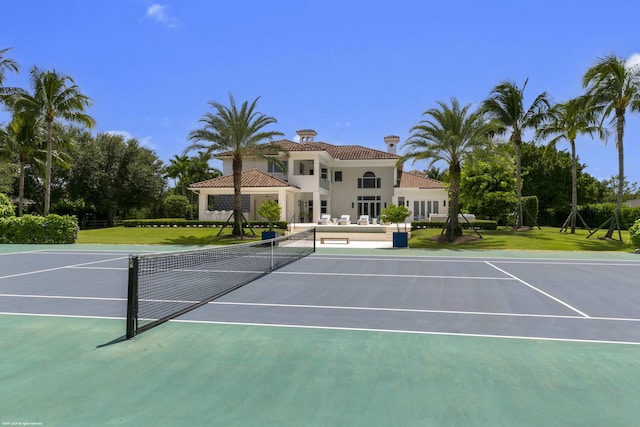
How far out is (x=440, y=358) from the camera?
5.53m

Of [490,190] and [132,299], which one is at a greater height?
[490,190]

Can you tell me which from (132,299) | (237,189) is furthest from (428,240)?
(132,299)

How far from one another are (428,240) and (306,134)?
25057 millimetres

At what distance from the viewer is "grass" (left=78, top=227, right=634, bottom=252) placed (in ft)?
84.6

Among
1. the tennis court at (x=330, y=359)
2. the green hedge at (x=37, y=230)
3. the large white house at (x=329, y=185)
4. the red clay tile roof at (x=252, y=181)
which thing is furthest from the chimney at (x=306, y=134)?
the tennis court at (x=330, y=359)

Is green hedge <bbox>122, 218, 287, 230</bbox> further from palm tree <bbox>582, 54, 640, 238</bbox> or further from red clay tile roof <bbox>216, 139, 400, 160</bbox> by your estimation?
palm tree <bbox>582, 54, 640, 238</bbox>

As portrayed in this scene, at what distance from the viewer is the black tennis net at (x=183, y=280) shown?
666 centimetres

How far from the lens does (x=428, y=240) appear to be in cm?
2878

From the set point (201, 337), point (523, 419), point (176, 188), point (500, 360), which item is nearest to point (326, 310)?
point (201, 337)

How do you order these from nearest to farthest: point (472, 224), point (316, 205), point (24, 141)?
point (24, 141), point (472, 224), point (316, 205)

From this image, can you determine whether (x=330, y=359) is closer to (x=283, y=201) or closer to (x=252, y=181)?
(x=283, y=201)

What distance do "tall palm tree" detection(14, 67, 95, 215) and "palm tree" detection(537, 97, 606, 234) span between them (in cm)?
3394

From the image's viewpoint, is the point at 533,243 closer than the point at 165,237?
Yes

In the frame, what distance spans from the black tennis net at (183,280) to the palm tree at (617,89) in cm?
2245
